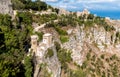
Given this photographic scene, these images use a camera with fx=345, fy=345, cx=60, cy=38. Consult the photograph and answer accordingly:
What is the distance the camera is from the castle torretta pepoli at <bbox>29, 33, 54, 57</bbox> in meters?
36.8

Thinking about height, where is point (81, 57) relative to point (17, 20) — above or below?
below

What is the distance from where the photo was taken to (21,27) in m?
45.2

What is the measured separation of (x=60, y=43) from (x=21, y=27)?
5.53 meters

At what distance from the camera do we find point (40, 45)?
3744 cm

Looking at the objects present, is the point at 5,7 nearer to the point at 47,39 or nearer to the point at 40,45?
the point at 47,39

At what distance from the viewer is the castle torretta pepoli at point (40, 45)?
36.8m

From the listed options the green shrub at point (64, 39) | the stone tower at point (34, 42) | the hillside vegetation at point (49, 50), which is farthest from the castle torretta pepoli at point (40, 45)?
the green shrub at point (64, 39)

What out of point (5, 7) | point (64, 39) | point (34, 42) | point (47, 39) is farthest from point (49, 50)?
point (5, 7)

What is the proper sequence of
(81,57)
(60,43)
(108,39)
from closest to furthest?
(60,43), (81,57), (108,39)

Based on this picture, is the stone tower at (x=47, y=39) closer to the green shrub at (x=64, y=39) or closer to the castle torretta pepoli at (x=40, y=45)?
the castle torretta pepoli at (x=40, y=45)

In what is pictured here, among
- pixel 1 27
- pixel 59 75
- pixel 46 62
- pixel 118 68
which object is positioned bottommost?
pixel 118 68

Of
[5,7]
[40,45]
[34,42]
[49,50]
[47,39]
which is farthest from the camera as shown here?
[5,7]

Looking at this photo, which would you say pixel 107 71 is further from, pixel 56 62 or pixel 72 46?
pixel 56 62

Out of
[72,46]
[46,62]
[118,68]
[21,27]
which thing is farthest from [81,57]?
[46,62]
